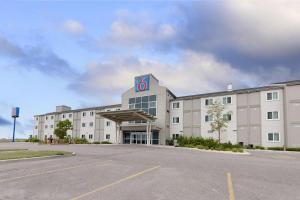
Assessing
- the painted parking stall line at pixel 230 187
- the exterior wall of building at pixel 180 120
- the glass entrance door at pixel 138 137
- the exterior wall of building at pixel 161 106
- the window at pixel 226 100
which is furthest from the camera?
Answer: the glass entrance door at pixel 138 137

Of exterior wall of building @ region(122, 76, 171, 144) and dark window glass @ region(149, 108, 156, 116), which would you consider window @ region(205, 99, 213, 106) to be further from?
dark window glass @ region(149, 108, 156, 116)

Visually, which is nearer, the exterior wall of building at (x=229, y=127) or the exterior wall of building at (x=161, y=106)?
the exterior wall of building at (x=229, y=127)

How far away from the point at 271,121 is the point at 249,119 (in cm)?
307

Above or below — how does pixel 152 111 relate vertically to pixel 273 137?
above

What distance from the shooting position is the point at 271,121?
3691 centimetres

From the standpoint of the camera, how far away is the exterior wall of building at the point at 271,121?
3597 cm

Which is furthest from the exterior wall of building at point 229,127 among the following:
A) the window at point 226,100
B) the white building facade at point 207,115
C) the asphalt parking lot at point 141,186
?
the asphalt parking lot at point 141,186

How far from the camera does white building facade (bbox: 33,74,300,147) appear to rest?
35656mm

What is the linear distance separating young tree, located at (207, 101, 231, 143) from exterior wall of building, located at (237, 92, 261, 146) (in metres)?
2.12

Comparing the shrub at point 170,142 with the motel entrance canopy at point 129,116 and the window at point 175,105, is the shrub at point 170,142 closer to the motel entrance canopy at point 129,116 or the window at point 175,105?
the motel entrance canopy at point 129,116

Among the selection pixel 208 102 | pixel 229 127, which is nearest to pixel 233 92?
pixel 208 102

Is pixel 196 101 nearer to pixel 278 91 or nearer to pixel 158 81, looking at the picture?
pixel 158 81

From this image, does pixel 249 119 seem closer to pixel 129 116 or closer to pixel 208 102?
pixel 208 102

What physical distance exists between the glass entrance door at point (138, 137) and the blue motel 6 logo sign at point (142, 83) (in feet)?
27.5
